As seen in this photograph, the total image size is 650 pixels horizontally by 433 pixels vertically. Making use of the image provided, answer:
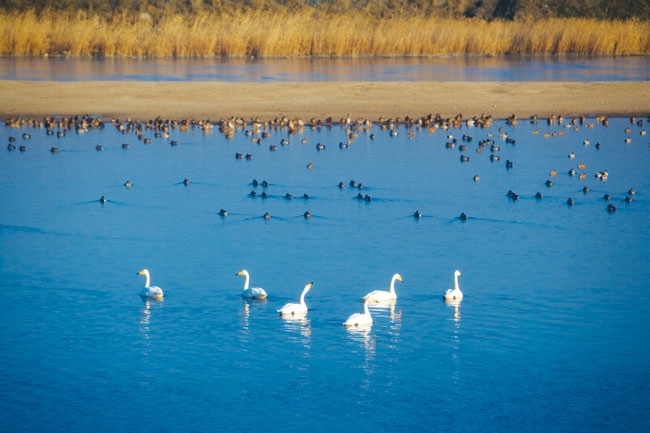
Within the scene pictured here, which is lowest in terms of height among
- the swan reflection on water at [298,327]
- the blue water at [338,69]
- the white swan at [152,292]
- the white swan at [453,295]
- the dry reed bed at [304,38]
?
the swan reflection on water at [298,327]

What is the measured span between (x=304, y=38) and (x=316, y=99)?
15669 mm

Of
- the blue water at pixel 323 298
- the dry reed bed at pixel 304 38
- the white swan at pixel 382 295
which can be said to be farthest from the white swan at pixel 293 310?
the dry reed bed at pixel 304 38

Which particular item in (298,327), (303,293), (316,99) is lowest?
(298,327)

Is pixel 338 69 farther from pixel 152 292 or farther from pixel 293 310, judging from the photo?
pixel 293 310

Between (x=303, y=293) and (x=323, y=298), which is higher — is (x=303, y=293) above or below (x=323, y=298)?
above

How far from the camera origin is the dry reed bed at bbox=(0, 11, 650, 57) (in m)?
54.3

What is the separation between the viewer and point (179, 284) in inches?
658

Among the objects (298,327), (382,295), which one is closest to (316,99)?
(382,295)

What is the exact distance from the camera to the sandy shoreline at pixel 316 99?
1454 inches

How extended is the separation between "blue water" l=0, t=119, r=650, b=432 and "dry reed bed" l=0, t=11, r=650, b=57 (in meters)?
27.7

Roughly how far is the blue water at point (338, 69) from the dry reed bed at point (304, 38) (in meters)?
0.89

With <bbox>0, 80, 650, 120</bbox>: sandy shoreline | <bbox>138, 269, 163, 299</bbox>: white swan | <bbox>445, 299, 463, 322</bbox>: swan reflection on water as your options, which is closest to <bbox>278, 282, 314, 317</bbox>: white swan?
<bbox>138, 269, 163, 299</bbox>: white swan

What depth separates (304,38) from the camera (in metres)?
54.2

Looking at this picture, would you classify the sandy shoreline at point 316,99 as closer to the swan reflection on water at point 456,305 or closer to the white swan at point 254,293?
the white swan at point 254,293
